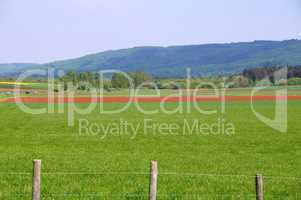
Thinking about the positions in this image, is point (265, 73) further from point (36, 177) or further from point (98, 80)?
point (36, 177)

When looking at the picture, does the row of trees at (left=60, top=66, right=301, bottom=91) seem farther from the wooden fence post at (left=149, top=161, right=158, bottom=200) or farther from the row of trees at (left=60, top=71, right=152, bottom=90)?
the wooden fence post at (left=149, top=161, right=158, bottom=200)

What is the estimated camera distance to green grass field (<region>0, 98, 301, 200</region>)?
14.9 meters

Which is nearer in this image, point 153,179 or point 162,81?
point 153,179

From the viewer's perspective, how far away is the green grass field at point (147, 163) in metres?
14.9

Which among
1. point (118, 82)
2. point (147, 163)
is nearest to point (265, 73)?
point (118, 82)

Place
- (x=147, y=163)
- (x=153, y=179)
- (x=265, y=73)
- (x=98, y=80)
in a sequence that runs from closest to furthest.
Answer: (x=153, y=179) → (x=147, y=163) → (x=265, y=73) → (x=98, y=80)

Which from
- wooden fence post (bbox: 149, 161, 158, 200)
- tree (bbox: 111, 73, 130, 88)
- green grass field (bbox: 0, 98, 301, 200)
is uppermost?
tree (bbox: 111, 73, 130, 88)

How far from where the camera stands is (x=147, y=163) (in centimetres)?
2181

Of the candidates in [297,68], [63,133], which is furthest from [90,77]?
[63,133]

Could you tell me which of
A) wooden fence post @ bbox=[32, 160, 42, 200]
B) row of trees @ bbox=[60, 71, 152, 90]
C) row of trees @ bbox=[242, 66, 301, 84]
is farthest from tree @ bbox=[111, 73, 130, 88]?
wooden fence post @ bbox=[32, 160, 42, 200]

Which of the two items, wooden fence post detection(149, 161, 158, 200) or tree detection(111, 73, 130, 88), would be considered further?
tree detection(111, 73, 130, 88)

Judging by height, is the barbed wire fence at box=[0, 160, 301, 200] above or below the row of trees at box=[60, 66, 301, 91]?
below

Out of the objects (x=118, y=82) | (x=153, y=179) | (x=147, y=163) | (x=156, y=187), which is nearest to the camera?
(x=153, y=179)

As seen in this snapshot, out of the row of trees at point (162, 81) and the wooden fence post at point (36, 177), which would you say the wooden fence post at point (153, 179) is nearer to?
the wooden fence post at point (36, 177)
